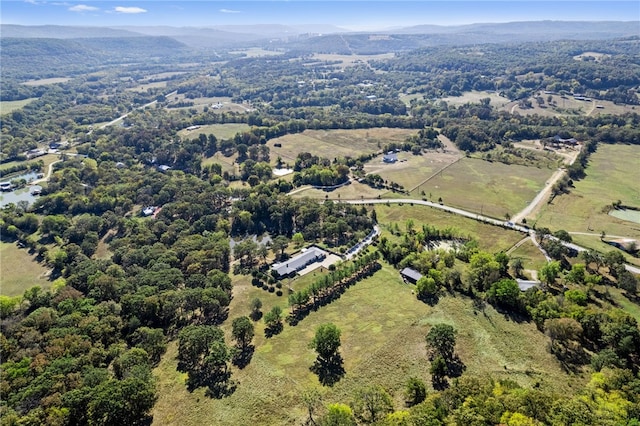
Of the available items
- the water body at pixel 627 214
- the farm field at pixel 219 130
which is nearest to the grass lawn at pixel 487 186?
the water body at pixel 627 214

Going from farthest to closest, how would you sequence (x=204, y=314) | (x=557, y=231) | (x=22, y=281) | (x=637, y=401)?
(x=557, y=231) < (x=22, y=281) < (x=204, y=314) < (x=637, y=401)

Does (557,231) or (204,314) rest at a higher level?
(557,231)

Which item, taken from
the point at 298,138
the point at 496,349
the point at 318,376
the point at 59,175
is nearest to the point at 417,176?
the point at 298,138

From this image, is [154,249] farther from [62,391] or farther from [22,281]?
[62,391]

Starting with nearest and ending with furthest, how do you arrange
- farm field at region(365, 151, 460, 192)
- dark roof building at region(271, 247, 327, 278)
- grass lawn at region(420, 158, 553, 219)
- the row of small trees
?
1. the row of small trees
2. dark roof building at region(271, 247, 327, 278)
3. grass lawn at region(420, 158, 553, 219)
4. farm field at region(365, 151, 460, 192)

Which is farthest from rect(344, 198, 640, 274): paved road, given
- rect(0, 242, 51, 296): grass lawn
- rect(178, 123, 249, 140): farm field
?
rect(178, 123, 249, 140): farm field

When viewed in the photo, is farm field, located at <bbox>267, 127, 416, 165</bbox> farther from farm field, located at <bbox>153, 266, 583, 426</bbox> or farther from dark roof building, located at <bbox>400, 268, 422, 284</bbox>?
farm field, located at <bbox>153, 266, 583, 426</bbox>

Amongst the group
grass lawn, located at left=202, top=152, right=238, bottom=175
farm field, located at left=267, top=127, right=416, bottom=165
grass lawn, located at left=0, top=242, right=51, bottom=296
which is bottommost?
grass lawn, located at left=0, top=242, right=51, bottom=296
